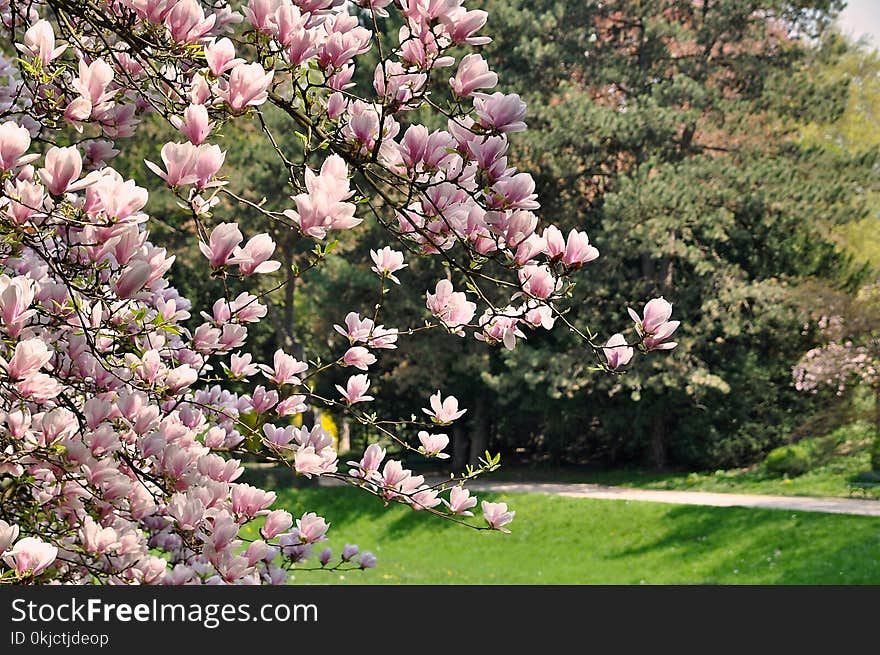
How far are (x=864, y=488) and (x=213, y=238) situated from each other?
13077mm

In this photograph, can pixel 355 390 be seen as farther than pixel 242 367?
No

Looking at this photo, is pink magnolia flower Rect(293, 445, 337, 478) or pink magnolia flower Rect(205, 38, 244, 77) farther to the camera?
pink magnolia flower Rect(293, 445, 337, 478)

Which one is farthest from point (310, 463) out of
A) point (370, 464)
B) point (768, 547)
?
point (768, 547)

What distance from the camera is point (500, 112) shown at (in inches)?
70.8

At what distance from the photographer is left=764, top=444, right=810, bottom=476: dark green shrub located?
49.5 feet

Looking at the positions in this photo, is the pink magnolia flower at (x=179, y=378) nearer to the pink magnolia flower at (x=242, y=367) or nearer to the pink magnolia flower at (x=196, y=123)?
the pink magnolia flower at (x=242, y=367)

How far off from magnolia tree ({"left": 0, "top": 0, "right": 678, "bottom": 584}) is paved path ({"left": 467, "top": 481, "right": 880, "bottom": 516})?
10257 millimetres

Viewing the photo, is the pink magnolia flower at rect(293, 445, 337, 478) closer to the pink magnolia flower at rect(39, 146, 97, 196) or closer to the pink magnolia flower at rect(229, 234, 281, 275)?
the pink magnolia flower at rect(229, 234, 281, 275)

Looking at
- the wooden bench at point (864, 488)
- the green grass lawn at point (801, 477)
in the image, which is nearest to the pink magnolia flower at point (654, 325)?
the wooden bench at point (864, 488)

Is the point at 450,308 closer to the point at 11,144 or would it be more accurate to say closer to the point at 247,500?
the point at 247,500

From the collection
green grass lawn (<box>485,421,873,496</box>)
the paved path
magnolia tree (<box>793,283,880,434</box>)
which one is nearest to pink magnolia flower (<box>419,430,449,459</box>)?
the paved path

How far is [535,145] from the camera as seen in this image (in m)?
15.2

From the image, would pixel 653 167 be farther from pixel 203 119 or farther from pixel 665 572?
pixel 203 119

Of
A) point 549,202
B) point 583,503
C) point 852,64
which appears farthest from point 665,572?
point 852,64
